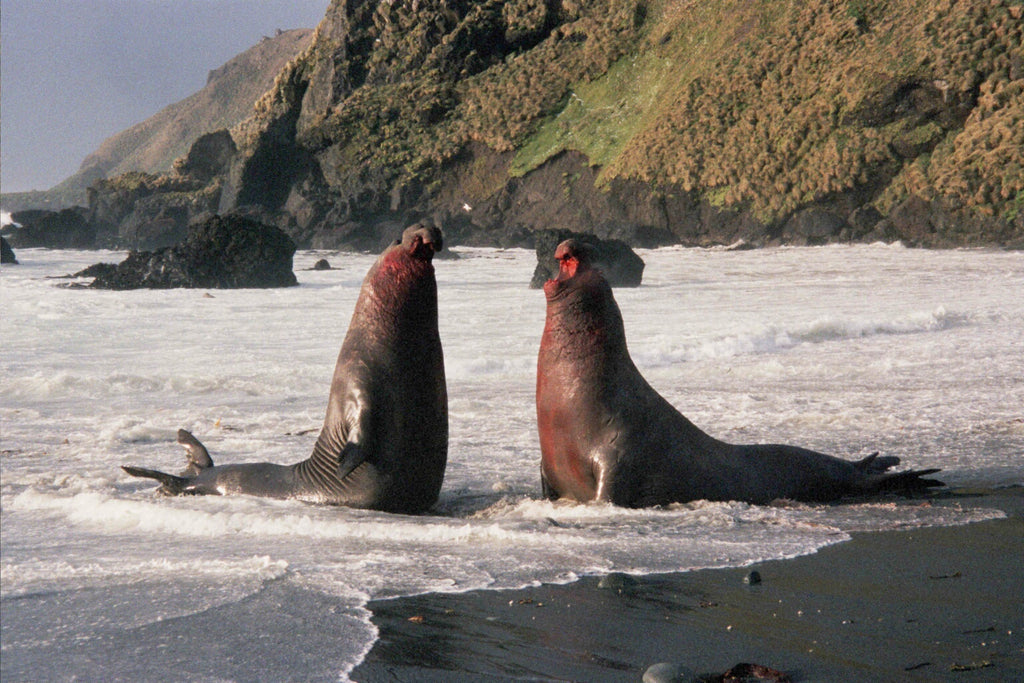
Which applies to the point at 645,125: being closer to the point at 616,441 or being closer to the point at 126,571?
the point at 616,441

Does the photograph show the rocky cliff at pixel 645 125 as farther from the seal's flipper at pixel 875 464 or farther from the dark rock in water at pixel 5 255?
the seal's flipper at pixel 875 464

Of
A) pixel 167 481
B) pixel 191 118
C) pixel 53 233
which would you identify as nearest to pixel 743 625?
pixel 167 481

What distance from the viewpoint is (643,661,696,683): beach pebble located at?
2699 mm

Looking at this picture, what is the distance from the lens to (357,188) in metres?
47.8

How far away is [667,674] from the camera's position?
272cm

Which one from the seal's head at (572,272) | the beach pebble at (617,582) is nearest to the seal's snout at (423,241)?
the seal's head at (572,272)

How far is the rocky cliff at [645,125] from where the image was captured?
3225 centimetres

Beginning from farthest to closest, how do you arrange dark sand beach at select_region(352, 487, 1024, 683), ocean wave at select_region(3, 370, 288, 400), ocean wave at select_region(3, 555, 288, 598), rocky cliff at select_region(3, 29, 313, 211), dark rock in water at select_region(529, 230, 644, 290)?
1. rocky cliff at select_region(3, 29, 313, 211)
2. dark rock in water at select_region(529, 230, 644, 290)
3. ocean wave at select_region(3, 370, 288, 400)
4. ocean wave at select_region(3, 555, 288, 598)
5. dark sand beach at select_region(352, 487, 1024, 683)

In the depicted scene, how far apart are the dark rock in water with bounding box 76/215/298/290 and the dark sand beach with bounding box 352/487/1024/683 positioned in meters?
17.4

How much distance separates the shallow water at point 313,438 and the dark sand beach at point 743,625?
158 mm

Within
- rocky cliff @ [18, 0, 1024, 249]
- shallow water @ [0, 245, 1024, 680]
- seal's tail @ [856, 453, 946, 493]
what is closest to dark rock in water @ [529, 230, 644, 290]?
shallow water @ [0, 245, 1024, 680]

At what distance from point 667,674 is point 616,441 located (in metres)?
2.22

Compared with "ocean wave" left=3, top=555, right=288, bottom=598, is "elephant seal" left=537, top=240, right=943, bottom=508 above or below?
above

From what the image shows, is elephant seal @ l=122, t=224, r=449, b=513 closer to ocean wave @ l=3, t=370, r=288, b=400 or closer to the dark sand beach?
the dark sand beach
